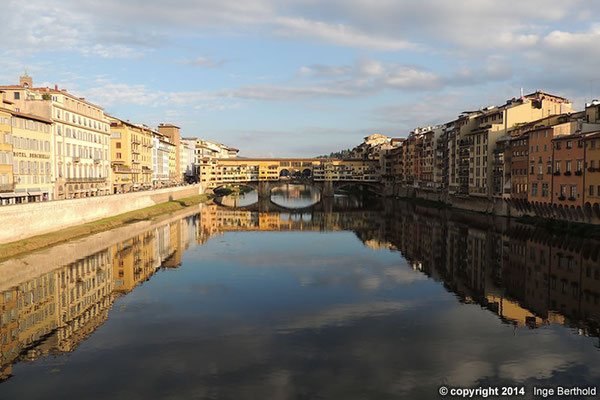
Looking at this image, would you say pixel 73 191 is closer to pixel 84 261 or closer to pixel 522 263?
pixel 84 261

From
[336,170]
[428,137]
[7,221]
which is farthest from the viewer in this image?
[336,170]

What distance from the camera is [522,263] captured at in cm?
4003

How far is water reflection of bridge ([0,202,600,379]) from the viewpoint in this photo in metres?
25.1

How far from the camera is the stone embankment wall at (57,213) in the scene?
3969cm

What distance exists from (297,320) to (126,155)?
78.6m

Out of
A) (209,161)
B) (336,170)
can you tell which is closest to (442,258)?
(336,170)

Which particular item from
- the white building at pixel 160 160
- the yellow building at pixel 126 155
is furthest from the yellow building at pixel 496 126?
the white building at pixel 160 160

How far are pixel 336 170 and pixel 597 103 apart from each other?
8967 cm

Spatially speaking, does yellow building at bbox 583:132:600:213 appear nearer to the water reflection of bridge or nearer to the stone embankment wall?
the water reflection of bridge

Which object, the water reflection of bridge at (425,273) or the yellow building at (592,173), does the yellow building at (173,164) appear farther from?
the yellow building at (592,173)

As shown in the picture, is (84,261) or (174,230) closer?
(84,261)

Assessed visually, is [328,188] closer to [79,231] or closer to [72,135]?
[72,135]

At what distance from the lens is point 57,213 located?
4869 centimetres

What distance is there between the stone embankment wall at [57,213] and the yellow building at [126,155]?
12713mm
